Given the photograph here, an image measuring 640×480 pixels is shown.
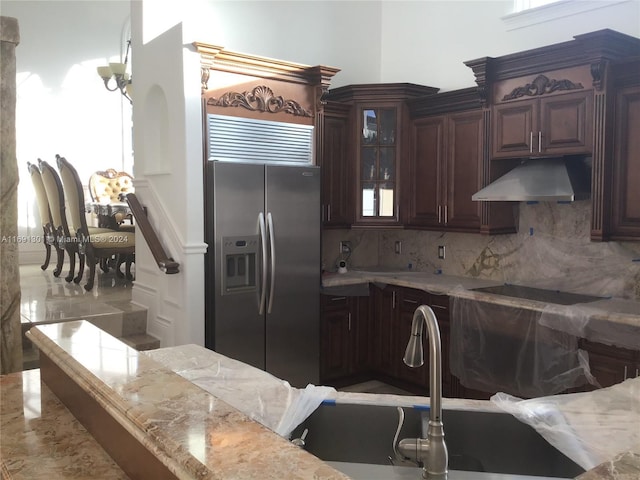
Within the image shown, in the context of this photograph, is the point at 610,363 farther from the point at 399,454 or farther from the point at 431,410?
the point at 431,410

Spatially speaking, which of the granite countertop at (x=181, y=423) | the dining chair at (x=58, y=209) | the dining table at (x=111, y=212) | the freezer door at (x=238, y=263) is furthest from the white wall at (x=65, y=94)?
the granite countertop at (x=181, y=423)

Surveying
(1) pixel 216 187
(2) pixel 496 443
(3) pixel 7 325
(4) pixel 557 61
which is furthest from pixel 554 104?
(3) pixel 7 325

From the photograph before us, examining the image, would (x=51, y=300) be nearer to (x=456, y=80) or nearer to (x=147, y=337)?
(x=147, y=337)

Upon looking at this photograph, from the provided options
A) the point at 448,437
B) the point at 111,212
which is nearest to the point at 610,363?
the point at 448,437

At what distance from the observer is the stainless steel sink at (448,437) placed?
1.88m

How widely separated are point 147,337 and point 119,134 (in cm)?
464

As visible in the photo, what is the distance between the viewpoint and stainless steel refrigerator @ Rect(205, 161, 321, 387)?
4.07 meters

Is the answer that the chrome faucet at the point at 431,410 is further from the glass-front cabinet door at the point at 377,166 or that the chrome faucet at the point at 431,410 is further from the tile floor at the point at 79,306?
the glass-front cabinet door at the point at 377,166

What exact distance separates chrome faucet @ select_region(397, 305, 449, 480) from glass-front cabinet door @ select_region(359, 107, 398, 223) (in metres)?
3.44

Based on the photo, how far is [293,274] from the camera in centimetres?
442

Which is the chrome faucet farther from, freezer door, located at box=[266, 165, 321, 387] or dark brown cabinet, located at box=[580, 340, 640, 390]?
freezer door, located at box=[266, 165, 321, 387]

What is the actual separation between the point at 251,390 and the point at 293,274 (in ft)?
7.94

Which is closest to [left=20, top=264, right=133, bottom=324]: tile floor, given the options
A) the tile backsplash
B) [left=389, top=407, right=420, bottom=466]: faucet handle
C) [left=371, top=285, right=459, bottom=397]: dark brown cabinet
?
the tile backsplash

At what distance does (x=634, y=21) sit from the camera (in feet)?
12.5
